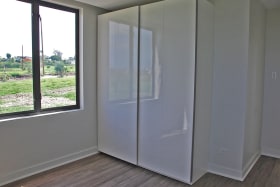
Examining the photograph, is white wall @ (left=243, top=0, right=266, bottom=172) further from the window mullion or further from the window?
the window mullion

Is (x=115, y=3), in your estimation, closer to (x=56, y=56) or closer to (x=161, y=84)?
(x=56, y=56)

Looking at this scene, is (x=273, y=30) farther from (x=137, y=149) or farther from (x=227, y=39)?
(x=137, y=149)

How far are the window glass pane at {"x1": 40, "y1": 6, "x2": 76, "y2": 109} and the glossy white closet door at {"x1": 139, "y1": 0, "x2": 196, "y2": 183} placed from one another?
112 cm

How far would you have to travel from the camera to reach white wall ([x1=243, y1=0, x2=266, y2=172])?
2.87 metres

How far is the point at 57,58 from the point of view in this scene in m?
3.24

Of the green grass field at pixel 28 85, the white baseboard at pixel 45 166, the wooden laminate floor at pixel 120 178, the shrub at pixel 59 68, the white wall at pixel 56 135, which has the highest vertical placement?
the shrub at pixel 59 68

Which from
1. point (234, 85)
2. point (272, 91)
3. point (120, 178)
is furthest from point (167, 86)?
point (272, 91)

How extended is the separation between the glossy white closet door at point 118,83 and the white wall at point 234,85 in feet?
3.61

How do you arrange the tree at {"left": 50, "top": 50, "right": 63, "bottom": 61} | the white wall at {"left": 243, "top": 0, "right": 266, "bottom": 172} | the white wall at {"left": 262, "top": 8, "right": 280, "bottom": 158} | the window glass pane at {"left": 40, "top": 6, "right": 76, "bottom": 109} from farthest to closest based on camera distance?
1. the white wall at {"left": 262, "top": 8, "right": 280, "bottom": 158}
2. the tree at {"left": 50, "top": 50, "right": 63, "bottom": 61}
3. the window glass pane at {"left": 40, "top": 6, "right": 76, "bottom": 109}
4. the white wall at {"left": 243, "top": 0, "right": 266, "bottom": 172}

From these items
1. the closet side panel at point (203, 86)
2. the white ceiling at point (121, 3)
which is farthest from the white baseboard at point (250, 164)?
the white ceiling at point (121, 3)

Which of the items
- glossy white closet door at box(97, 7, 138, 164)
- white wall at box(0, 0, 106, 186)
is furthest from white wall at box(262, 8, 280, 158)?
white wall at box(0, 0, 106, 186)

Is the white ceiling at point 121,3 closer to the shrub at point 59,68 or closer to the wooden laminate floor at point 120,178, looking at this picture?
the shrub at point 59,68

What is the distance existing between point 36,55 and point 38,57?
4 cm

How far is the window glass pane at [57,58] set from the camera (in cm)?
307
